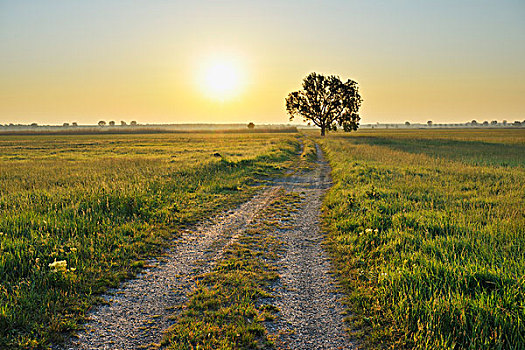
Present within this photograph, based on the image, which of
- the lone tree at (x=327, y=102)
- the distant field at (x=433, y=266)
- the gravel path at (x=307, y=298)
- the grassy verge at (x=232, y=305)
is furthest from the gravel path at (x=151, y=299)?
the lone tree at (x=327, y=102)

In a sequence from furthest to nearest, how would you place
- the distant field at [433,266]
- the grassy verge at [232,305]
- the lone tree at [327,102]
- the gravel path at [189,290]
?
the lone tree at [327,102] < the gravel path at [189,290] < the grassy verge at [232,305] < the distant field at [433,266]

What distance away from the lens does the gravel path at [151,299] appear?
448cm

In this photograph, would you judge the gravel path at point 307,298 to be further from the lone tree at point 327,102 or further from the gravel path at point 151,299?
the lone tree at point 327,102

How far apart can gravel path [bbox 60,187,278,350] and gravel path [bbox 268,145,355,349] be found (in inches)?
71.2

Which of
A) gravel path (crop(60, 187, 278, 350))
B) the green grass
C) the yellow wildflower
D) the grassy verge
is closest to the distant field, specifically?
the grassy verge

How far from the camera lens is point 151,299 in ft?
18.2

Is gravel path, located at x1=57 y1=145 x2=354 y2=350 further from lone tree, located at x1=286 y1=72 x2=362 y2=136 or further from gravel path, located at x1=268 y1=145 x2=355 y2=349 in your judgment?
lone tree, located at x1=286 y1=72 x2=362 y2=136

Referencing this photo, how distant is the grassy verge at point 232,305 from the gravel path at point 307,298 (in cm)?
27

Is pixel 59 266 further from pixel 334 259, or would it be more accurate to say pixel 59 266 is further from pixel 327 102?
pixel 327 102

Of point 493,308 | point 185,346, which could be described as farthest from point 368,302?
point 185,346

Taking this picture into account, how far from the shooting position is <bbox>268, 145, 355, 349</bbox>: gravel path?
445 centimetres

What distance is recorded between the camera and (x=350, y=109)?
73750 mm

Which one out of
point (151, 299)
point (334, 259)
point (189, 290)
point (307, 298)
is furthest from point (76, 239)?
point (334, 259)

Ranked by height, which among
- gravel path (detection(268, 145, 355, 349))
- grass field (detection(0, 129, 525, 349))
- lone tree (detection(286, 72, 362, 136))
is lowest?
gravel path (detection(268, 145, 355, 349))
